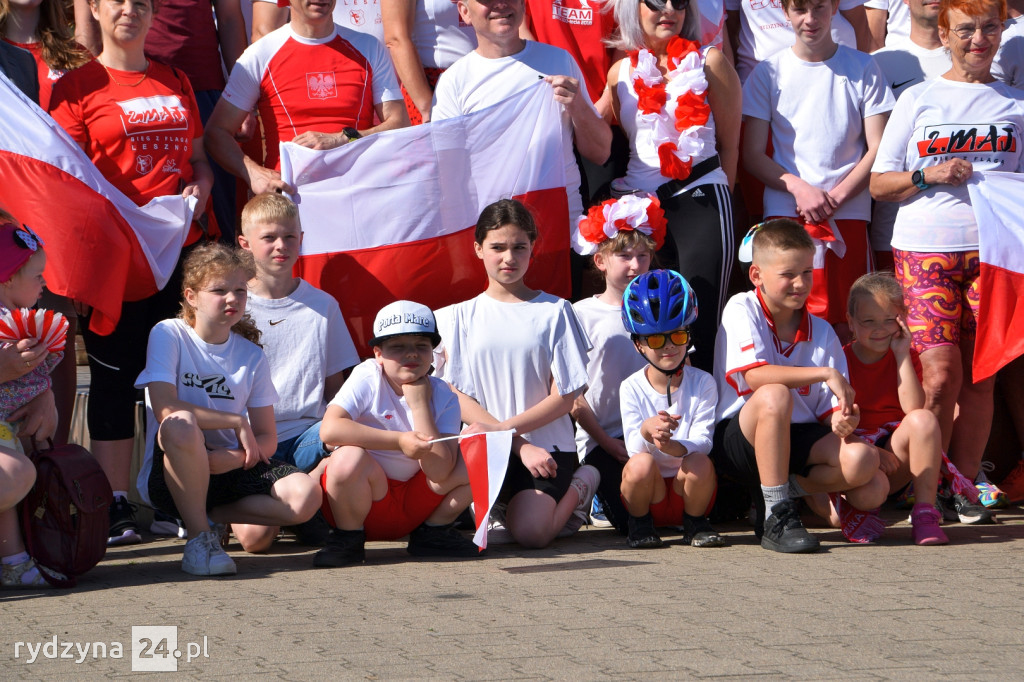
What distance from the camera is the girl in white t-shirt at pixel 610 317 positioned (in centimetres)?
643

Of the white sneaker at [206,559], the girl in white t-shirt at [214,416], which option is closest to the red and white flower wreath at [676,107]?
the girl in white t-shirt at [214,416]

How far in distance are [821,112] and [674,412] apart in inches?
81.3

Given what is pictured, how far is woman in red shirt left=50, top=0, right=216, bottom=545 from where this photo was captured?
643 cm

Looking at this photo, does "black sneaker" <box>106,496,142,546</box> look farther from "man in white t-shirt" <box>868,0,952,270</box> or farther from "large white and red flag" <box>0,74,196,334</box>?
"man in white t-shirt" <box>868,0,952,270</box>

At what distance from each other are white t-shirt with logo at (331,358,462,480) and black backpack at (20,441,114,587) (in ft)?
3.68

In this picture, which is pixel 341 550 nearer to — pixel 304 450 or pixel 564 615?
pixel 304 450

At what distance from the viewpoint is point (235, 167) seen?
274 inches

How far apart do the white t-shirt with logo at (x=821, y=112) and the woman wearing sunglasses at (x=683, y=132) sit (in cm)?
30

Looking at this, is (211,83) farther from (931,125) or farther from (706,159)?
(931,125)

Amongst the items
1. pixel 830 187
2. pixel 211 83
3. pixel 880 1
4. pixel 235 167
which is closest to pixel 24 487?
pixel 235 167

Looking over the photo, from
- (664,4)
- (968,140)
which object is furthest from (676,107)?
(968,140)

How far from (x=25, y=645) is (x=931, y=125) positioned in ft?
16.4

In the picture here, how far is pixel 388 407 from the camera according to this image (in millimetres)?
5859

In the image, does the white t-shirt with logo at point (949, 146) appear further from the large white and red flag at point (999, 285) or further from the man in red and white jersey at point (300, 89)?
the man in red and white jersey at point (300, 89)
